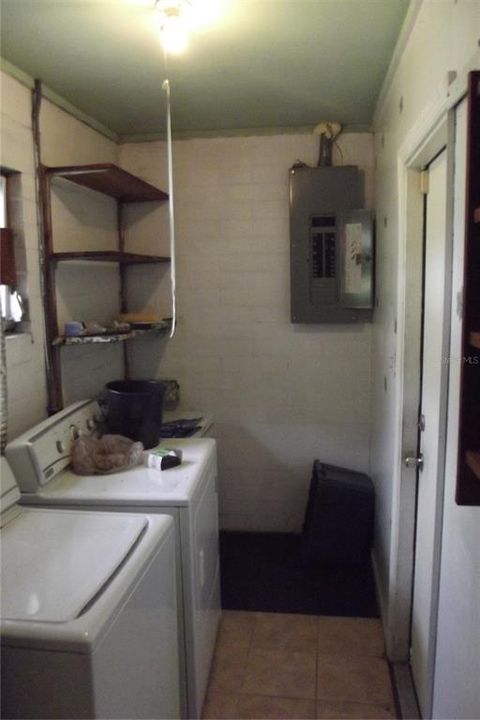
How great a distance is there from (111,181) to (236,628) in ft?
7.47

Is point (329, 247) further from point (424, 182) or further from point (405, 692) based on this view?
point (405, 692)

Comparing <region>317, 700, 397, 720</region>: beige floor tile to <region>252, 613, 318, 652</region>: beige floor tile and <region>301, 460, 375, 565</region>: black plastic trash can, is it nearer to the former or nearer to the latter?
<region>252, 613, 318, 652</region>: beige floor tile

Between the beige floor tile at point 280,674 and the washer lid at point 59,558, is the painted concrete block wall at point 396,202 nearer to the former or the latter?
the beige floor tile at point 280,674

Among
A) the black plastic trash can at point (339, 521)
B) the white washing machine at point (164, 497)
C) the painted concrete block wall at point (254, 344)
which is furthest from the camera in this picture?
the painted concrete block wall at point (254, 344)

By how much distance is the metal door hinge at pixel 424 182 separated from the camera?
1.87 meters

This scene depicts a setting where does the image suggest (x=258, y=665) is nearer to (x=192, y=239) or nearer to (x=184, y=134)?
(x=192, y=239)

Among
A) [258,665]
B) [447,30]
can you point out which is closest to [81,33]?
[447,30]

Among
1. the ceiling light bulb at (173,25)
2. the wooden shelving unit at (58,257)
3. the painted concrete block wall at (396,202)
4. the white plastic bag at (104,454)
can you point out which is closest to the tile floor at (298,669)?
the painted concrete block wall at (396,202)

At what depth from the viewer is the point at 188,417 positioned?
2963 millimetres

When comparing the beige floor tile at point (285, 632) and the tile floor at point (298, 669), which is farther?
the beige floor tile at point (285, 632)

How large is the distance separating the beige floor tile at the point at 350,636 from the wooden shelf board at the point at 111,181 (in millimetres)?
2330

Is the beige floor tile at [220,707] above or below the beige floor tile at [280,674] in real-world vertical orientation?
below

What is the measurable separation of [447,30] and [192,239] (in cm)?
196

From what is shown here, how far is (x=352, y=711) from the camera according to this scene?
77.0 inches
